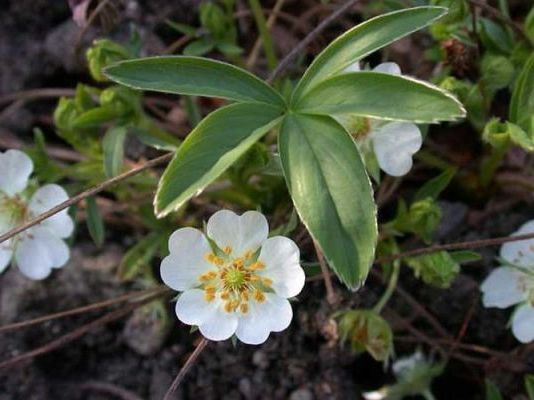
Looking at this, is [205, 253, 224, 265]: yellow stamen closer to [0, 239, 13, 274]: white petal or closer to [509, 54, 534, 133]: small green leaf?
[0, 239, 13, 274]: white petal

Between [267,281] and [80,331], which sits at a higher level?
[267,281]

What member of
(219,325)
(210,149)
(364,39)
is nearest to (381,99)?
(364,39)

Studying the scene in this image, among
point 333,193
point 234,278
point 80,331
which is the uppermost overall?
point 333,193

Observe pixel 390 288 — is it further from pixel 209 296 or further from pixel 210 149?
pixel 210 149

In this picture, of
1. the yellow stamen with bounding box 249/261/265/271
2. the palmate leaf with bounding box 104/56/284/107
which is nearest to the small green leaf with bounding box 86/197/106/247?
the yellow stamen with bounding box 249/261/265/271

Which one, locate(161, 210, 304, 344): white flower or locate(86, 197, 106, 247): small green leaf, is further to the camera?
locate(86, 197, 106, 247): small green leaf

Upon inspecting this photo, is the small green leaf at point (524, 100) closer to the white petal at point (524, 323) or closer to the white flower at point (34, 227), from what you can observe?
the white petal at point (524, 323)
